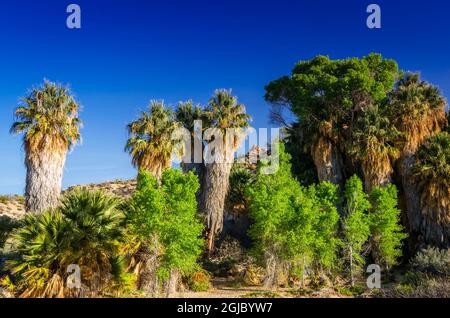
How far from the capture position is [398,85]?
3562 centimetres

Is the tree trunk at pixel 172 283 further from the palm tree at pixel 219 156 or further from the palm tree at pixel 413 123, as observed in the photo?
the palm tree at pixel 413 123

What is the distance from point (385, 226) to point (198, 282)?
13394 millimetres

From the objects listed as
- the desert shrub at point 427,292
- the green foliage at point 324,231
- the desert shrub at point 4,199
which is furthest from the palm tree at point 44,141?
the desert shrub at point 4,199

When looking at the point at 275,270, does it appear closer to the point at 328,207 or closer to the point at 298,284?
the point at 298,284

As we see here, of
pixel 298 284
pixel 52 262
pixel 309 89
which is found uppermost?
pixel 309 89

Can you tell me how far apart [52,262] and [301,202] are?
14634mm

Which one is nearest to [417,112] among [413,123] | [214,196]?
[413,123]

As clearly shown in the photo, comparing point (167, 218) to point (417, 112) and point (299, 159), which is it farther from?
point (417, 112)

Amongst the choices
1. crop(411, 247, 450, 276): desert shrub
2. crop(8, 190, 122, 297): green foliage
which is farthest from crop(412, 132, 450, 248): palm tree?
crop(8, 190, 122, 297): green foliage

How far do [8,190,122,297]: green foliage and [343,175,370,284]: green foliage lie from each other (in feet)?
50.7

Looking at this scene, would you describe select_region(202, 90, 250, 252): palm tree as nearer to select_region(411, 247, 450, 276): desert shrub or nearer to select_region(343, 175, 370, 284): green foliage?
select_region(343, 175, 370, 284): green foliage

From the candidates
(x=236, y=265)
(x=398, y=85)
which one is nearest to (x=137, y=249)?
(x=236, y=265)

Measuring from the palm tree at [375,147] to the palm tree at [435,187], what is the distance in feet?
6.94

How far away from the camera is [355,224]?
2753 cm
